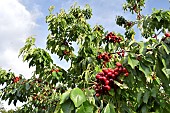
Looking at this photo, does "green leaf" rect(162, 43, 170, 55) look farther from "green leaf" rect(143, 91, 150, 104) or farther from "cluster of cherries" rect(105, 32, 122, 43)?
"cluster of cherries" rect(105, 32, 122, 43)

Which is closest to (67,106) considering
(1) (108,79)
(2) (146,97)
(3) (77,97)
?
(3) (77,97)

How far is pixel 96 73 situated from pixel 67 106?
110 centimetres

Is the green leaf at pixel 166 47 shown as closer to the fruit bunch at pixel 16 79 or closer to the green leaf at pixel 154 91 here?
the green leaf at pixel 154 91

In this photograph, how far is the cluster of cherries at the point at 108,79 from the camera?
2311 millimetres

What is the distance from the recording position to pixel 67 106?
2.04 m

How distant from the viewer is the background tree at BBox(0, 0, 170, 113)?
2.31m

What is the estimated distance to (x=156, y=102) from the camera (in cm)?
253

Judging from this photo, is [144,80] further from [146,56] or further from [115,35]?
[115,35]

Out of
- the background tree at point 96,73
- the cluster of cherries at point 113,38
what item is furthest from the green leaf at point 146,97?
the cluster of cherries at point 113,38

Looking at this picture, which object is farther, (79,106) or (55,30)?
(55,30)

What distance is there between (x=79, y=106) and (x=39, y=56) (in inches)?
128

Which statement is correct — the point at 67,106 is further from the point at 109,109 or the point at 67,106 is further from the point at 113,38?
the point at 113,38

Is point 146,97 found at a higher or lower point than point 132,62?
lower

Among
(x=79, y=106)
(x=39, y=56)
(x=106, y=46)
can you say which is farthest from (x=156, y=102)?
(x=39, y=56)
